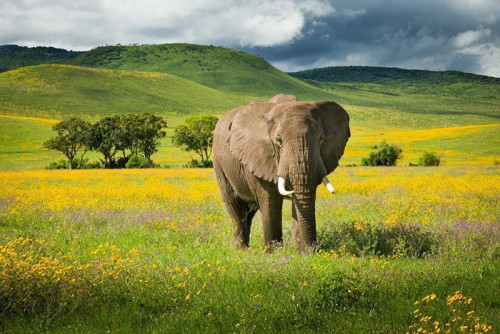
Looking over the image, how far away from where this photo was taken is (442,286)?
6.15 metres

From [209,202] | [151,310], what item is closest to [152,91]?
[209,202]

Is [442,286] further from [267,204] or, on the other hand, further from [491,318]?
[267,204]

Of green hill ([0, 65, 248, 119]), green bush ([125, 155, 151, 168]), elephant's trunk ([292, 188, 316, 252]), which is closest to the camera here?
elephant's trunk ([292, 188, 316, 252])

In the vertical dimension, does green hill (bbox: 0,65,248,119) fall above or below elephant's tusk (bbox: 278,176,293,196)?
above

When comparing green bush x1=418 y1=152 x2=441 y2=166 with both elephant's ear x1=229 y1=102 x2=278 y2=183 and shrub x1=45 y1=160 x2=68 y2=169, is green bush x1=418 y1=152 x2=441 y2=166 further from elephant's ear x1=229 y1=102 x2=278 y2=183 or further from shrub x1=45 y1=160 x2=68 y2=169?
shrub x1=45 y1=160 x2=68 y2=169

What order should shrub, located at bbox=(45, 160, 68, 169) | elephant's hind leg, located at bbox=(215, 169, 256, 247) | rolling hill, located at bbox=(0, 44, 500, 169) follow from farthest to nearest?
rolling hill, located at bbox=(0, 44, 500, 169) < shrub, located at bbox=(45, 160, 68, 169) < elephant's hind leg, located at bbox=(215, 169, 256, 247)

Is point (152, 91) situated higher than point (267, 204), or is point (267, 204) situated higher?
point (152, 91)

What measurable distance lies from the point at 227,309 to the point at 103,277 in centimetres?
200

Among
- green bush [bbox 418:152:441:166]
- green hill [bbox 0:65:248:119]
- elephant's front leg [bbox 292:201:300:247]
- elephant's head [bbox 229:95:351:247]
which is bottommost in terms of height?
green bush [bbox 418:152:441:166]

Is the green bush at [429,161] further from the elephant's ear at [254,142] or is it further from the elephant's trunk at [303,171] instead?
the elephant's trunk at [303,171]

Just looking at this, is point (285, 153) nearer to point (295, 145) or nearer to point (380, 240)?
point (295, 145)

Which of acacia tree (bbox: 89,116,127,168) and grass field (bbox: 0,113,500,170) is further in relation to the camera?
acacia tree (bbox: 89,116,127,168)

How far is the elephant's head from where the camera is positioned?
7.24m

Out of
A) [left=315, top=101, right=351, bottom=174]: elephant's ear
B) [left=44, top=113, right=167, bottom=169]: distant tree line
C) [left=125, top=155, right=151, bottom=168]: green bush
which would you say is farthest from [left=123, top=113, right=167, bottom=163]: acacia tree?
[left=315, top=101, right=351, bottom=174]: elephant's ear
